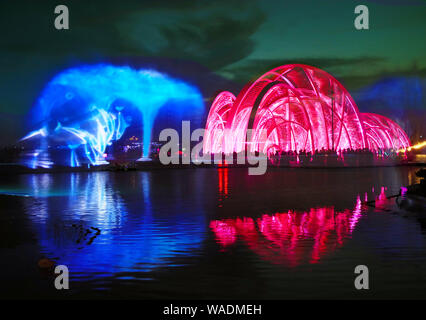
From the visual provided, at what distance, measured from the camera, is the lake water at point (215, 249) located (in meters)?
→ 7.35

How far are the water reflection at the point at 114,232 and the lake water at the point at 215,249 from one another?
28mm

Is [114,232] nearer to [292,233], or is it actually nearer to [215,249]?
[215,249]

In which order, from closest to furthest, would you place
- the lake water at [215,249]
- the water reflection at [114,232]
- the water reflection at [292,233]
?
the lake water at [215,249]
the water reflection at [114,232]
the water reflection at [292,233]

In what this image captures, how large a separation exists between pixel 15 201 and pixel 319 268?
15786 millimetres

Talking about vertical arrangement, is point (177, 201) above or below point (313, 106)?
below

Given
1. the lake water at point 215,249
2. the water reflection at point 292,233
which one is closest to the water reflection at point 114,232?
the lake water at point 215,249

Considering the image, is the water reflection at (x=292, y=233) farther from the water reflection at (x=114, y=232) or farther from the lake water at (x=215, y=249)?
the water reflection at (x=114, y=232)

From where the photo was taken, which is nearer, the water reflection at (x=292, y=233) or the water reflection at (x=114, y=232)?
the water reflection at (x=114, y=232)

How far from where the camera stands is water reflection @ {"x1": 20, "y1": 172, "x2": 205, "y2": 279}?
29.8 ft

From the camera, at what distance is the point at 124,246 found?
1055 cm

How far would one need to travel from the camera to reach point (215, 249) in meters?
10.2

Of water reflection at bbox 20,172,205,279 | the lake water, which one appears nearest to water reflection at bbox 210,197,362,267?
the lake water
